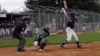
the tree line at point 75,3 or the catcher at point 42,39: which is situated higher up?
the catcher at point 42,39

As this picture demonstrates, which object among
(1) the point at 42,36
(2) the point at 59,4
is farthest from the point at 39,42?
(2) the point at 59,4

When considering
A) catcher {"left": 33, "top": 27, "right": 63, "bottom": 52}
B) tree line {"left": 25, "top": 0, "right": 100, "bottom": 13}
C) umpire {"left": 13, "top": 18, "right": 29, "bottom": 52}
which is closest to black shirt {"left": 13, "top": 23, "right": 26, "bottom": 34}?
umpire {"left": 13, "top": 18, "right": 29, "bottom": 52}

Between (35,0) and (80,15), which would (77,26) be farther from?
(35,0)

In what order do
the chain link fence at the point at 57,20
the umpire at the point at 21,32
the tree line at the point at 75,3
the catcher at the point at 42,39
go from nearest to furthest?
the catcher at the point at 42,39 → the umpire at the point at 21,32 → the chain link fence at the point at 57,20 → the tree line at the point at 75,3

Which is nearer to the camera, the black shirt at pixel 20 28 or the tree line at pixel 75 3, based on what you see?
the black shirt at pixel 20 28

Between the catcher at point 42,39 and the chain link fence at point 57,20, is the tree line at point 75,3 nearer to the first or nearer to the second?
the chain link fence at point 57,20

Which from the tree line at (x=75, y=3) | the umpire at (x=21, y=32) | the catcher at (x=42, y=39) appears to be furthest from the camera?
the tree line at (x=75, y=3)

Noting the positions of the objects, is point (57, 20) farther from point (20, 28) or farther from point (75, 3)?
point (20, 28)

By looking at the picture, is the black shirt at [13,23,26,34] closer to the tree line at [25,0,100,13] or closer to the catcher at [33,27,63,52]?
the catcher at [33,27,63,52]

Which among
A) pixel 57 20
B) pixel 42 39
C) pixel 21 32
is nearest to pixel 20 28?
pixel 21 32

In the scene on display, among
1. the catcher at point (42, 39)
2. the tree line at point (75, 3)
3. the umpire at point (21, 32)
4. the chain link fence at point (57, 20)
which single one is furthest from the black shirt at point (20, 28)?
the tree line at point (75, 3)

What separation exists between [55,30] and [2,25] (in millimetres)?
10291

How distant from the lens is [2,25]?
36562 millimetres

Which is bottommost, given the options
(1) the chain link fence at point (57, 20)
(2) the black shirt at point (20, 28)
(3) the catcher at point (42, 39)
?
(1) the chain link fence at point (57, 20)
